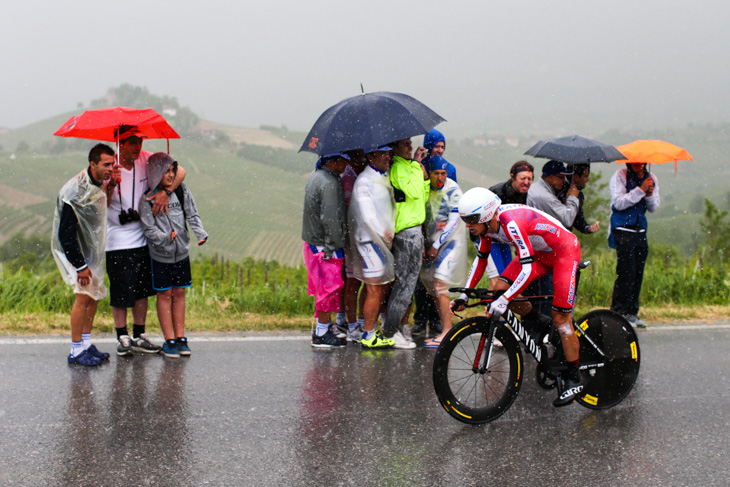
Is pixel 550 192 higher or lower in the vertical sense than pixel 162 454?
higher

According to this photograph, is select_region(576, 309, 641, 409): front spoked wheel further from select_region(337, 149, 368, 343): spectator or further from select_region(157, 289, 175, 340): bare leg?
select_region(157, 289, 175, 340): bare leg

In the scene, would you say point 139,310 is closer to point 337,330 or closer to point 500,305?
point 337,330

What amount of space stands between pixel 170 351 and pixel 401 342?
2.15 m

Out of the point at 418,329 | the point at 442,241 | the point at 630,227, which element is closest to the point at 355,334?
the point at 418,329

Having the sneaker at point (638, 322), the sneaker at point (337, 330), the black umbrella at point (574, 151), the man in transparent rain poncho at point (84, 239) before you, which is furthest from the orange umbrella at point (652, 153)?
the man in transparent rain poncho at point (84, 239)

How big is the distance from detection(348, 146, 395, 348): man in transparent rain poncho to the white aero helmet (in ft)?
5.81

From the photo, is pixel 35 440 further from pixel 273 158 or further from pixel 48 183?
pixel 273 158

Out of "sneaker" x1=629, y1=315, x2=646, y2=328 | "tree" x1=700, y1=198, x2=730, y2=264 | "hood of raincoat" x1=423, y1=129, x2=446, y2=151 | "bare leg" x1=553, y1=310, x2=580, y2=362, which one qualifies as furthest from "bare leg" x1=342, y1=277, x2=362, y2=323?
"tree" x1=700, y1=198, x2=730, y2=264

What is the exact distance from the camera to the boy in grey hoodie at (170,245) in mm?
5730

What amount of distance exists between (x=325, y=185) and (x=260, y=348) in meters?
1.66

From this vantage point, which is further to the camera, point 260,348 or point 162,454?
point 260,348

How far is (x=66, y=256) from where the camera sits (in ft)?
17.8

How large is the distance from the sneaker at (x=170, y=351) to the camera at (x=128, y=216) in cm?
114

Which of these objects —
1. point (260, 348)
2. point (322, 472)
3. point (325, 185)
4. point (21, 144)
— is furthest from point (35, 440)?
point (21, 144)
